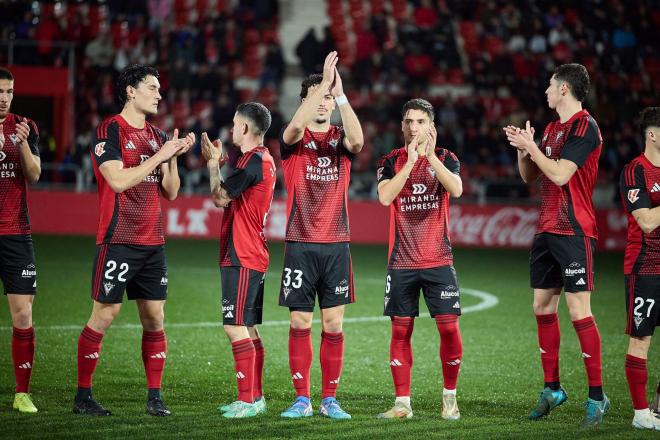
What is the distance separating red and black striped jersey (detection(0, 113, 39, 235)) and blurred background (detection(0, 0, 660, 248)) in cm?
1367

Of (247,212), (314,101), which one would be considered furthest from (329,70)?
(247,212)

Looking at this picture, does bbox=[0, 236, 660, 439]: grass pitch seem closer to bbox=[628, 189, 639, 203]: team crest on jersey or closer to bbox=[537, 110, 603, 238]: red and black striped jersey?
bbox=[537, 110, 603, 238]: red and black striped jersey

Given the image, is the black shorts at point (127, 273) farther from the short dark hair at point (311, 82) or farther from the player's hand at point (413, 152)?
the player's hand at point (413, 152)

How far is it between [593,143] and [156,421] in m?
3.72

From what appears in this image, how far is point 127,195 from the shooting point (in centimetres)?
708

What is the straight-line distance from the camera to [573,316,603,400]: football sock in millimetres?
6949

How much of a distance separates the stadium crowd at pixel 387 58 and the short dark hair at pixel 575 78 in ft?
48.1

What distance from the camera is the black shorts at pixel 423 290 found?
23.3 ft

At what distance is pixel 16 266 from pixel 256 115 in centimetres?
213

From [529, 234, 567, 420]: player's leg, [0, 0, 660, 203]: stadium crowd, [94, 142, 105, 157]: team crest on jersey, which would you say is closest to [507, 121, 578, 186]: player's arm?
[529, 234, 567, 420]: player's leg

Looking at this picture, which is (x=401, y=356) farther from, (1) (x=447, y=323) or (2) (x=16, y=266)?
(2) (x=16, y=266)

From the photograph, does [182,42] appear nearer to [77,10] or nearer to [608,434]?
[77,10]

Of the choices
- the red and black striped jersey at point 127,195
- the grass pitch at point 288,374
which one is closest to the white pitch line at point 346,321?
the grass pitch at point 288,374

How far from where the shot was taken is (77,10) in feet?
83.6
